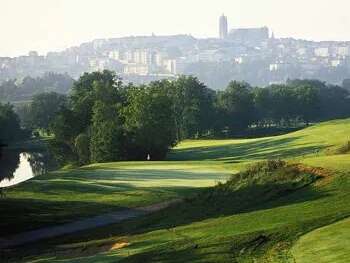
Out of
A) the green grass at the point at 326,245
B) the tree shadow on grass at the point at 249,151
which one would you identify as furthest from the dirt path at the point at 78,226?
the tree shadow on grass at the point at 249,151

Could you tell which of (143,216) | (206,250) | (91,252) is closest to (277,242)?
(206,250)

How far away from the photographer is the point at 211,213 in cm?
3650

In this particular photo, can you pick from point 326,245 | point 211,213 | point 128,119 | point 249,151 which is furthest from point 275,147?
point 326,245

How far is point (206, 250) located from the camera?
2577 cm

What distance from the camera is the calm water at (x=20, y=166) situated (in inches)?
3816

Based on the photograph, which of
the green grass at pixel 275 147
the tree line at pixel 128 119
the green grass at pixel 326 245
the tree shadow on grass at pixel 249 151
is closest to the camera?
the green grass at pixel 326 245

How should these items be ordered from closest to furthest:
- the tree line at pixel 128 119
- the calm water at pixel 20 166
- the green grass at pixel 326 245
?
the green grass at pixel 326 245 → the tree line at pixel 128 119 → the calm water at pixel 20 166

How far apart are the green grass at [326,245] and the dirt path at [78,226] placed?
19535 mm

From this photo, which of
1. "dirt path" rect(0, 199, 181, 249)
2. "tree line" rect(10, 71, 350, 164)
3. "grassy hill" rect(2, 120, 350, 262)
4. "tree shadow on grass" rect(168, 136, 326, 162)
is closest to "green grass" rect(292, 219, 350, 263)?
"grassy hill" rect(2, 120, 350, 262)

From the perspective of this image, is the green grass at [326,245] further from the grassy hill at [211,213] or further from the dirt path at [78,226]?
the dirt path at [78,226]

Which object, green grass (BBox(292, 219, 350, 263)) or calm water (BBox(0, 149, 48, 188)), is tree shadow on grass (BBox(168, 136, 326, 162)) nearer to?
calm water (BBox(0, 149, 48, 188))

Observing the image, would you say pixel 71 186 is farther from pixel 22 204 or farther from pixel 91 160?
pixel 91 160

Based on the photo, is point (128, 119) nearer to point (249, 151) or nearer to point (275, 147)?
point (249, 151)

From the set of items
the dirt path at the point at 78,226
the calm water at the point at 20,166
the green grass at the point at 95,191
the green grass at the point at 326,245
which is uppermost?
the green grass at the point at 326,245
